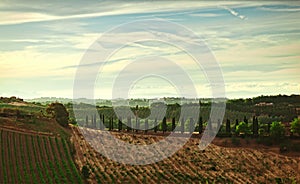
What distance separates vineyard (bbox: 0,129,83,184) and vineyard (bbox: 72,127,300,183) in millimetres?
1680

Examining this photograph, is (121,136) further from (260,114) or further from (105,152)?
(260,114)

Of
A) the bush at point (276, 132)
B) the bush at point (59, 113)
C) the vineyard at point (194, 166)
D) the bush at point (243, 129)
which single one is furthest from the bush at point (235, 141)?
the bush at point (59, 113)

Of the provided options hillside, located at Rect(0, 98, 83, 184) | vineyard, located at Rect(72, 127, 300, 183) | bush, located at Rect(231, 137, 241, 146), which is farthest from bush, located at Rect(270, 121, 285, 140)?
hillside, located at Rect(0, 98, 83, 184)

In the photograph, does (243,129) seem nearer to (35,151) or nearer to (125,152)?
(125,152)

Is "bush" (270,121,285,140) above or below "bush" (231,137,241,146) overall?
above

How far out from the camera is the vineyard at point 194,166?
49.6 m

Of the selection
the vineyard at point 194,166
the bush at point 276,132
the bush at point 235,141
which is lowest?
the vineyard at point 194,166

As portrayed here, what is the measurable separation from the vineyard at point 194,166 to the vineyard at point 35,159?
5.51 feet

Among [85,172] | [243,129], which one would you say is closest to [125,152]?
[85,172]

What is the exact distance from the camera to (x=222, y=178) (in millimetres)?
52312

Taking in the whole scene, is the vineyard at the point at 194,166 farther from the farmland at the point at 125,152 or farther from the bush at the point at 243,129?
the bush at the point at 243,129

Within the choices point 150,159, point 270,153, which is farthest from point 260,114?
point 150,159

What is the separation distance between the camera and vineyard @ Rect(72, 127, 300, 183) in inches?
1951

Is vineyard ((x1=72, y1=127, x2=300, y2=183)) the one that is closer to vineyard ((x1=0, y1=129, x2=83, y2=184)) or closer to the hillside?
the hillside
